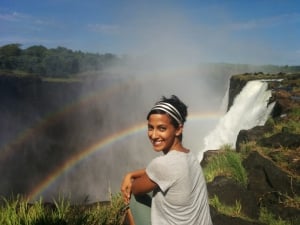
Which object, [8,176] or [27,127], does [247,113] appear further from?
[27,127]

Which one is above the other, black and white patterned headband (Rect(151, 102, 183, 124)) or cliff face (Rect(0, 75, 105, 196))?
black and white patterned headband (Rect(151, 102, 183, 124))

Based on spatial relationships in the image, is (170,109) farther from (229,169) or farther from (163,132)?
(229,169)

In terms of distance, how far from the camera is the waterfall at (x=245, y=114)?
66.7ft

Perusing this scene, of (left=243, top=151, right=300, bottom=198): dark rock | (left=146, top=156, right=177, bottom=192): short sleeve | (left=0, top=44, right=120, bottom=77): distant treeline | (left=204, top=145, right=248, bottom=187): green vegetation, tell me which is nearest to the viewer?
(left=146, top=156, right=177, bottom=192): short sleeve

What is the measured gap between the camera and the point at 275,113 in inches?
672

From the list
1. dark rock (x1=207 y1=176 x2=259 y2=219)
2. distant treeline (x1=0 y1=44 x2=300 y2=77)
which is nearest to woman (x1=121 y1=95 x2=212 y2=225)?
dark rock (x1=207 y1=176 x2=259 y2=219)

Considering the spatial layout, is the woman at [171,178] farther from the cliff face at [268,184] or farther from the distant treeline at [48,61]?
the distant treeline at [48,61]

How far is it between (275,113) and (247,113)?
5738mm

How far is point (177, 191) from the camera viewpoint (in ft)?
9.18

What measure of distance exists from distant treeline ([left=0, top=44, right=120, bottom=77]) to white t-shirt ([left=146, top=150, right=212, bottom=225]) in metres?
140

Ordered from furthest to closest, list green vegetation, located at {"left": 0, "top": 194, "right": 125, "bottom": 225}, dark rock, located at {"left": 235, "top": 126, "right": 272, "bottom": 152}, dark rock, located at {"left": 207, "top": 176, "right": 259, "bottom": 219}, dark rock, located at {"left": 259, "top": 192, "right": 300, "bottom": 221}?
dark rock, located at {"left": 235, "top": 126, "right": 272, "bottom": 152} < dark rock, located at {"left": 207, "top": 176, "right": 259, "bottom": 219} < dark rock, located at {"left": 259, "top": 192, "right": 300, "bottom": 221} < green vegetation, located at {"left": 0, "top": 194, "right": 125, "bottom": 225}

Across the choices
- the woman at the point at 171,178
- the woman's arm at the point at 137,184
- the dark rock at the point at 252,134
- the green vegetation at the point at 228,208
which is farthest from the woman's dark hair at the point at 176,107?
the dark rock at the point at 252,134

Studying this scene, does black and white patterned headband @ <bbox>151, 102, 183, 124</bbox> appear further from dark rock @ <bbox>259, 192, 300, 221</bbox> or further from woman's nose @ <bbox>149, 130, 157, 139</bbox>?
dark rock @ <bbox>259, 192, 300, 221</bbox>

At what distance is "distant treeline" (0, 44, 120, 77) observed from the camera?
145m
